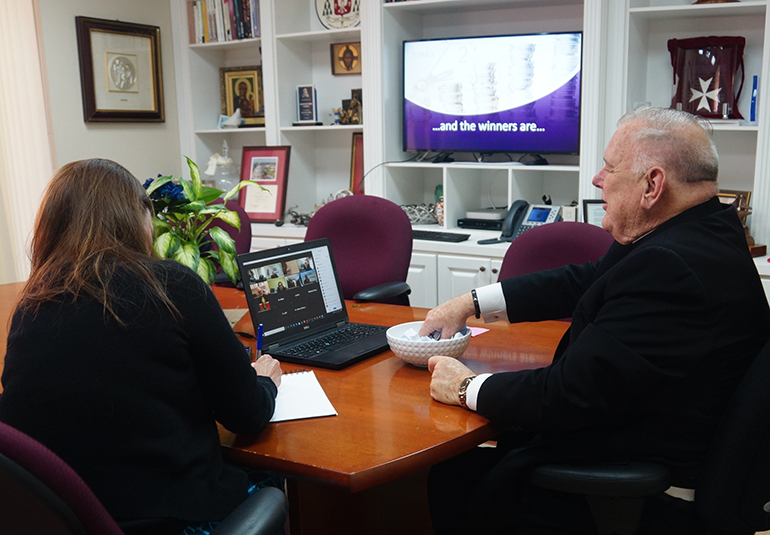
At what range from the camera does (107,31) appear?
13.7ft

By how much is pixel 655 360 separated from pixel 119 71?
3888 mm

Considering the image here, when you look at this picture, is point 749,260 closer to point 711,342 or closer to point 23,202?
point 711,342

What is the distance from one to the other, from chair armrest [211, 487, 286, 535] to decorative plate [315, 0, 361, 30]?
338cm

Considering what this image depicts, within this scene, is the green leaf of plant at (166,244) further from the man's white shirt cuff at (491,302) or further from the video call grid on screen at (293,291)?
the man's white shirt cuff at (491,302)

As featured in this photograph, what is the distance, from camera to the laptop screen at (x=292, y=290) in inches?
71.5

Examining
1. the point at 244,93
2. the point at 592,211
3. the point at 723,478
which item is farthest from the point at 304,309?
the point at 244,93

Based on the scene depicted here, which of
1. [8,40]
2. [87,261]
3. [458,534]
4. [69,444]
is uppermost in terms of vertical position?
[8,40]

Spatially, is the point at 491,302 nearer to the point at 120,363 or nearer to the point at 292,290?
the point at 292,290

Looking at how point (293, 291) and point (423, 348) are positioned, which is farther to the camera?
point (293, 291)

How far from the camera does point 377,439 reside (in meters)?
1.29

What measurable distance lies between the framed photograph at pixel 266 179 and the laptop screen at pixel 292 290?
90.7 inches

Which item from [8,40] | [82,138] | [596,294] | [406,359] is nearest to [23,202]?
[82,138]

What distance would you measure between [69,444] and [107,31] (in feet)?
12.0

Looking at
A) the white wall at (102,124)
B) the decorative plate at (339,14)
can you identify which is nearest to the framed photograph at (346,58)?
the decorative plate at (339,14)
